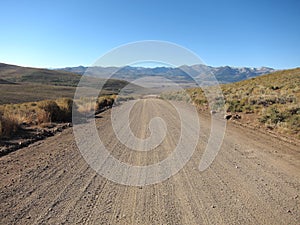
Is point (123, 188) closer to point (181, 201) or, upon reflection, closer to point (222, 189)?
point (181, 201)

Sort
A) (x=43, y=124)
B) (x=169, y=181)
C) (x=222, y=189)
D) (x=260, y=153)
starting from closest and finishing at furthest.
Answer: (x=222, y=189) < (x=169, y=181) < (x=260, y=153) < (x=43, y=124)

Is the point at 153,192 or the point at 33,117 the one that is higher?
the point at 153,192

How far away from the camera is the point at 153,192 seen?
14.5ft

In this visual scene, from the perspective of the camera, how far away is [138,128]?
1059 cm

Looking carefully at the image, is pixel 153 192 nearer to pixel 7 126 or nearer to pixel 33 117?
pixel 7 126

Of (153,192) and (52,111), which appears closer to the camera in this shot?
(153,192)

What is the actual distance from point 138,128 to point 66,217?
718 cm

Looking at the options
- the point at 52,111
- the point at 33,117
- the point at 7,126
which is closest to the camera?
the point at 7,126

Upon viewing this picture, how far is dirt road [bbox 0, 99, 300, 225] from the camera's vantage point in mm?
3553

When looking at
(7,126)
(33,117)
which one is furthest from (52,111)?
(7,126)

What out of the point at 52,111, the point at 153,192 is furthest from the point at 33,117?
the point at 153,192

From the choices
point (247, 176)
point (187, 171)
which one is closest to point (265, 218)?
point (247, 176)

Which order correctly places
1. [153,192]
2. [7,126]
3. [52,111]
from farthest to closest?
[52,111], [7,126], [153,192]

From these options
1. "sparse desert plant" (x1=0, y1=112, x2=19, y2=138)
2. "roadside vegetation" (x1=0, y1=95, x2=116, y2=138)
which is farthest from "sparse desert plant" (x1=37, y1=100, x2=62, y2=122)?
"sparse desert plant" (x1=0, y1=112, x2=19, y2=138)
